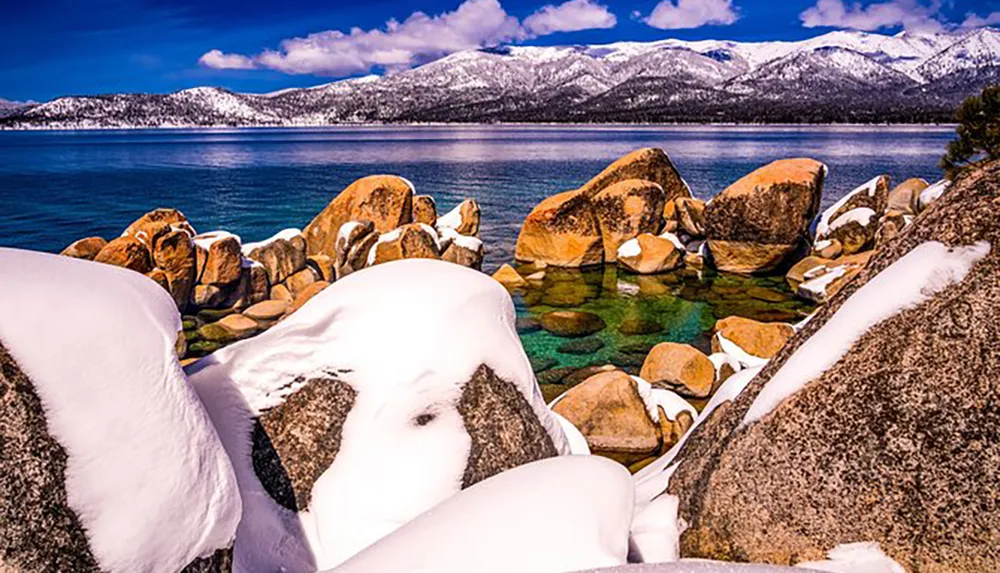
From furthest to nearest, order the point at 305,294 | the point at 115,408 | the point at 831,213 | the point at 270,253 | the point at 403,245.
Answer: the point at 831,213
the point at 270,253
the point at 403,245
the point at 305,294
the point at 115,408

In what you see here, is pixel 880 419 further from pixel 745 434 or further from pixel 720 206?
pixel 720 206

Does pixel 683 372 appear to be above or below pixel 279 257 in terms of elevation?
below

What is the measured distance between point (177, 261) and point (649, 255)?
636 inches

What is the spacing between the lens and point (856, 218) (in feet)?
77.6

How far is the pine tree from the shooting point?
24281mm

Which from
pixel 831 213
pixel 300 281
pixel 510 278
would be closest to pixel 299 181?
pixel 300 281

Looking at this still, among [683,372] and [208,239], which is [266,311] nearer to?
[208,239]

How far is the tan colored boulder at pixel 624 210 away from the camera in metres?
25.8

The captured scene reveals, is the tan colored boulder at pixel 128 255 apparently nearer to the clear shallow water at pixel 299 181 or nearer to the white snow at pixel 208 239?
the white snow at pixel 208 239

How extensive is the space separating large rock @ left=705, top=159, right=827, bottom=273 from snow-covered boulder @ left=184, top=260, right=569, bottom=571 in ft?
65.2

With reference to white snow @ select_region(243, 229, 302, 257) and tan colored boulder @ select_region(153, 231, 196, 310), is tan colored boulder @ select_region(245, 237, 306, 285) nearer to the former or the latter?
white snow @ select_region(243, 229, 302, 257)

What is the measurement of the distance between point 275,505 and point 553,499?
257 cm

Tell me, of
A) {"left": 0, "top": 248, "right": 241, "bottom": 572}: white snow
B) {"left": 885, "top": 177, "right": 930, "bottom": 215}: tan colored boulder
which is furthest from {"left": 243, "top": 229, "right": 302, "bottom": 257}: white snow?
{"left": 885, "top": 177, "right": 930, "bottom": 215}: tan colored boulder

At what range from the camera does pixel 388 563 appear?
3.49 m
